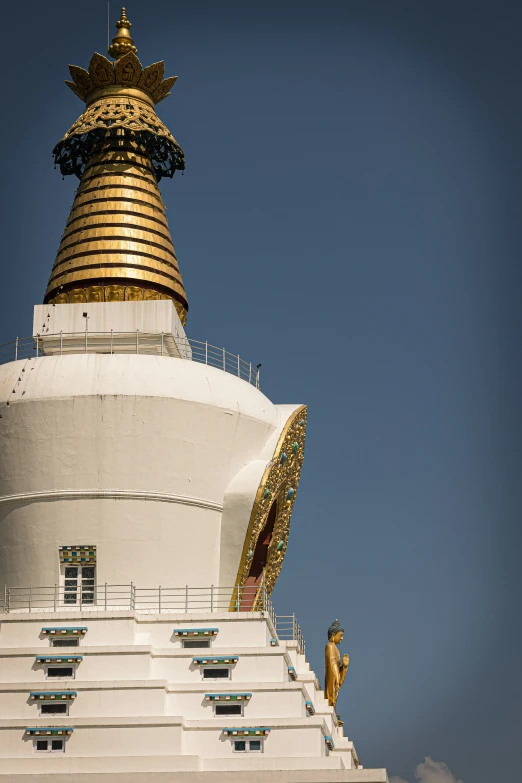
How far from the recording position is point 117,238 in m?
33.5

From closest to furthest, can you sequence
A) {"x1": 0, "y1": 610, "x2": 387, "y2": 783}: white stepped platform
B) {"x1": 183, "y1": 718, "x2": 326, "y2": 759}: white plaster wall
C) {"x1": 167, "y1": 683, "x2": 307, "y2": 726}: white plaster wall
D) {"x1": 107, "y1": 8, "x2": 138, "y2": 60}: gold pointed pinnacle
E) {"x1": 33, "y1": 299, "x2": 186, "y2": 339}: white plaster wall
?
{"x1": 0, "y1": 610, "x2": 387, "y2": 783}: white stepped platform, {"x1": 183, "y1": 718, "x2": 326, "y2": 759}: white plaster wall, {"x1": 167, "y1": 683, "x2": 307, "y2": 726}: white plaster wall, {"x1": 33, "y1": 299, "x2": 186, "y2": 339}: white plaster wall, {"x1": 107, "y1": 8, "x2": 138, "y2": 60}: gold pointed pinnacle

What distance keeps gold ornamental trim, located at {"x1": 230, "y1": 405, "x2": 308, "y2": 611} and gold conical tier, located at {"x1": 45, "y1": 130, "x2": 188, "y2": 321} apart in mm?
4001

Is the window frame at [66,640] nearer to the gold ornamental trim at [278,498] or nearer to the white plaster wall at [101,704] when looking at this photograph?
the white plaster wall at [101,704]

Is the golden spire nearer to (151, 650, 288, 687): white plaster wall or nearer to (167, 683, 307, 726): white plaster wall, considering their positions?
(151, 650, 288, 687): white plaster wall

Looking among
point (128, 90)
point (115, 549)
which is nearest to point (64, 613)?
point (115, 549)

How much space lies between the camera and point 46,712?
25875mm

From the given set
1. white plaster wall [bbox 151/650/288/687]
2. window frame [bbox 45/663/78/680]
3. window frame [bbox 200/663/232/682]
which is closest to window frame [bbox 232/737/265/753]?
white plaster wall [bbox 151/650/288/687]

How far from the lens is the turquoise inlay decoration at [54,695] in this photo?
25.8m

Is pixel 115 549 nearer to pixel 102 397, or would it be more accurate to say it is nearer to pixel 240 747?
pixel 102 397

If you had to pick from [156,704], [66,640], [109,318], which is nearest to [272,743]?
[156,704]

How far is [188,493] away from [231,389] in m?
2.41

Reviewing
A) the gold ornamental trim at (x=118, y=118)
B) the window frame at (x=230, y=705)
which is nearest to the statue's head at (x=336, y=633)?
the window frame at (x=230, y=705)

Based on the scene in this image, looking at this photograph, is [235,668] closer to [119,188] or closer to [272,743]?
[272,743]

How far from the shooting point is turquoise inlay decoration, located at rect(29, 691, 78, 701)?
1014 inches
